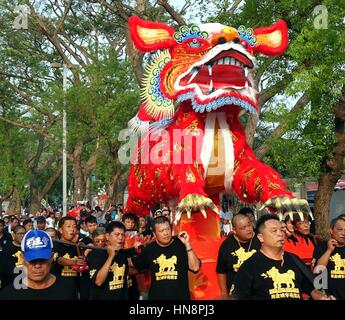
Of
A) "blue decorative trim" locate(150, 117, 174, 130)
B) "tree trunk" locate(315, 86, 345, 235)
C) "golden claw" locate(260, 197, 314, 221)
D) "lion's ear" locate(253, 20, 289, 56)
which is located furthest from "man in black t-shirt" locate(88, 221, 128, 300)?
"tree trunk" locate(315, 86, 345, 235)

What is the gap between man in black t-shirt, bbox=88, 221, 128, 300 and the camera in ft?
18.4

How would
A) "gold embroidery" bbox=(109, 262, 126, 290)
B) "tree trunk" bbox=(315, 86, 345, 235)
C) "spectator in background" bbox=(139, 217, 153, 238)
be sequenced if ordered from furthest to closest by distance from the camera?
"tree trunk" bbox=(315, 86, 345, 235)
"spectator in background" bbox=(139, 217, 153, 238)
"gold embroidery" bbox=(109, 262, 126, 290)

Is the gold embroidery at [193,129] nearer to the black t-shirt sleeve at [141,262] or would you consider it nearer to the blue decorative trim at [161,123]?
the blue decorative trim at [161,123]

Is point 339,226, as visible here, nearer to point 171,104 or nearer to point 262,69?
point 171,104

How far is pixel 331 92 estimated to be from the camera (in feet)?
37.4

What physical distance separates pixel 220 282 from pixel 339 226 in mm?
1112

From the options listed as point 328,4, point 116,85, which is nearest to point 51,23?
point 116,85

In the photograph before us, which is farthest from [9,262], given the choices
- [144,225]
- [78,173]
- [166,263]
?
[78,173]

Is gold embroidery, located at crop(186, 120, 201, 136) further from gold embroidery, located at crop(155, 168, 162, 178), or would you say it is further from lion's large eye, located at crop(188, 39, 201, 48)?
lion's large eye, located at crop(188, 39, 201, 48)

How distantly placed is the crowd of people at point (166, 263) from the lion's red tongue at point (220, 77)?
5.59ft

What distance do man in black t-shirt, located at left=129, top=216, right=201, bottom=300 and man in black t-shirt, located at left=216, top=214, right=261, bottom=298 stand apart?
34 centimetres

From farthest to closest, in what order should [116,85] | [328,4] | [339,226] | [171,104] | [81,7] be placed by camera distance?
[81,7] < [116,85] < [328,4] < [171,104] < [339,226]

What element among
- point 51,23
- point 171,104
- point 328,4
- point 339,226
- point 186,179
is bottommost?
point 339,226

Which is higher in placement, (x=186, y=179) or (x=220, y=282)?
(x=186, y=179)
